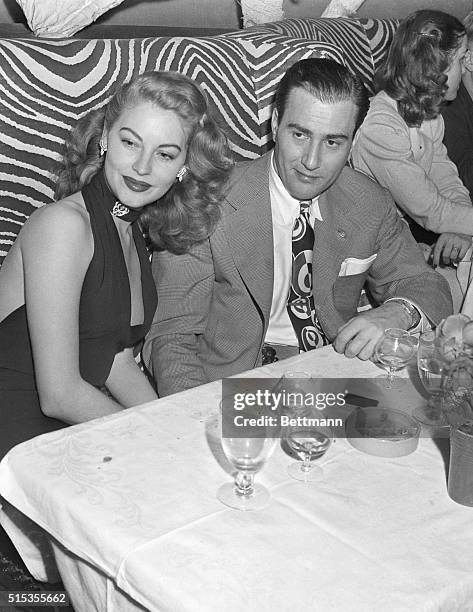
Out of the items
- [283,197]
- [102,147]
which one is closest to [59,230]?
[102,147]

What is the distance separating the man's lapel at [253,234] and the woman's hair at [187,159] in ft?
0.15

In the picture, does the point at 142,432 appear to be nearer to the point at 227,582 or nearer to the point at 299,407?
the point at 299,407

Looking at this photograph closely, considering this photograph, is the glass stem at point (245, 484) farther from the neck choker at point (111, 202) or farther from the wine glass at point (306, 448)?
the neck choker at point (111, 202)

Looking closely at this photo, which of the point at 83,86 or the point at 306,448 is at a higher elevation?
the point at 83,86

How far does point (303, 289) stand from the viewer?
2.01 metres

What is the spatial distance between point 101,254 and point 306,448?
2.21 ft

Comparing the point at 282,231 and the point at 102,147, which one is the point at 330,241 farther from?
the point at 102,147

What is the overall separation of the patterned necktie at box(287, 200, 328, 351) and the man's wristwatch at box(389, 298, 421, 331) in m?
0.24

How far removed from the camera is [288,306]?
202 cm

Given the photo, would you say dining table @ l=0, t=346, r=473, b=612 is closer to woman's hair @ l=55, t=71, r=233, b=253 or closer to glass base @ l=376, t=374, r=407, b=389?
glass base @ l=376, t=374, r=407, b=389

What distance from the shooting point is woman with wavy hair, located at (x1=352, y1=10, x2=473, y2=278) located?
8.41 ft

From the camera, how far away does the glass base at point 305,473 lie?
112 cm

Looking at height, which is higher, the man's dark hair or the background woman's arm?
the man's dark hair

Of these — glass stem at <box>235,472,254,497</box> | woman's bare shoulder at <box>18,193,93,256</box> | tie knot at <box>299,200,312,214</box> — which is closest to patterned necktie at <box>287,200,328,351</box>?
tie knot at <box>299,200,312,214</box>
